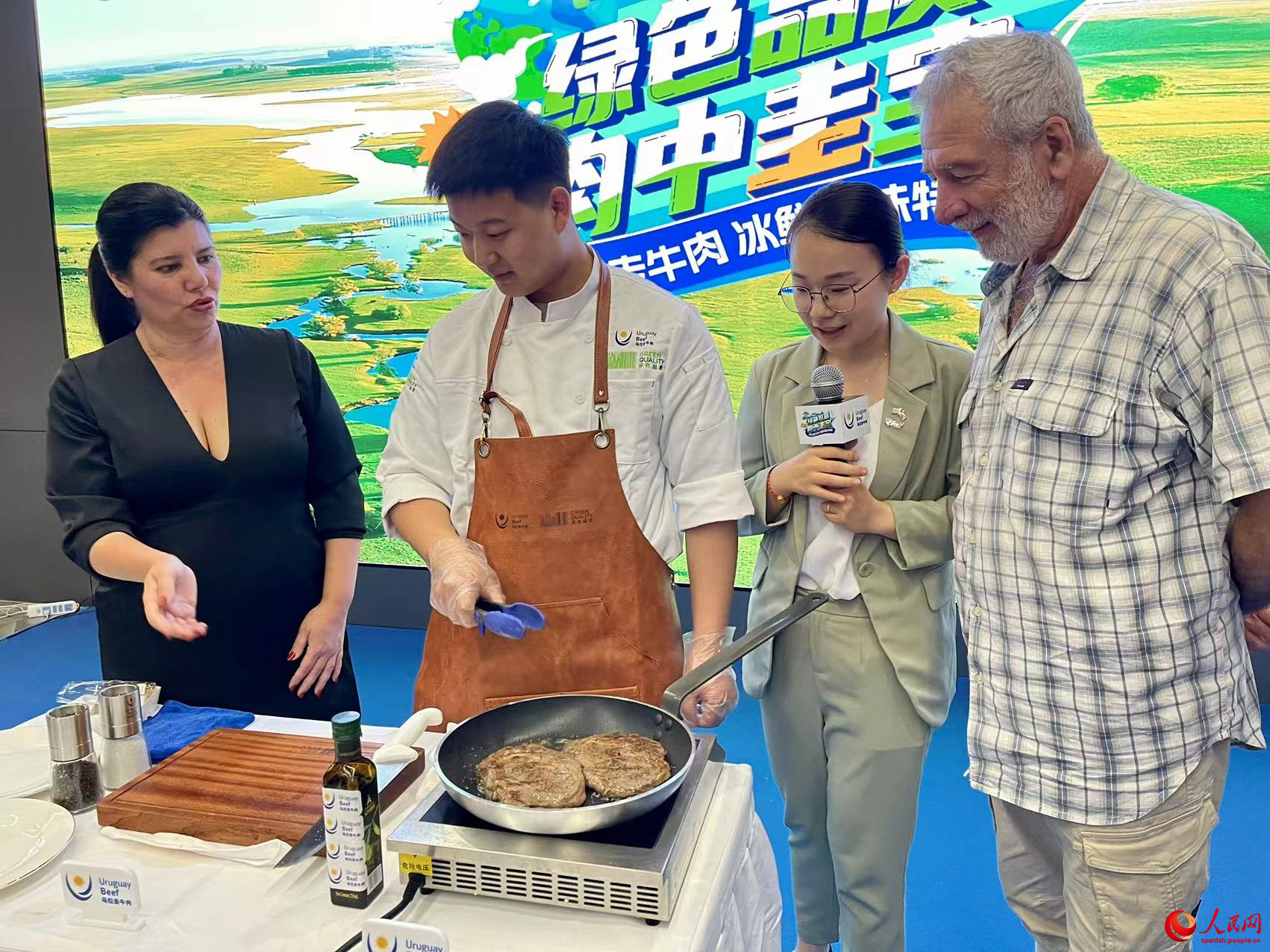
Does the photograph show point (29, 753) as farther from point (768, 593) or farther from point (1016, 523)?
point (1016, 523)

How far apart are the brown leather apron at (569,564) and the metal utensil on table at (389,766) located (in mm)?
218

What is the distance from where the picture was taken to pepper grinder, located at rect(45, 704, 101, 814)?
4.77 ft

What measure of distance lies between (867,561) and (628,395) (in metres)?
0.61

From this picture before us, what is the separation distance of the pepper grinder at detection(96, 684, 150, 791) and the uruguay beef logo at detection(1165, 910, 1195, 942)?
5.52 feet

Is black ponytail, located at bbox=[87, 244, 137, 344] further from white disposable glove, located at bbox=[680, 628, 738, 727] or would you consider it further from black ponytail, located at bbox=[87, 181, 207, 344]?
white disposable glove, located at bbox=[680, 628, 738, 727]

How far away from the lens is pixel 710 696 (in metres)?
1.70

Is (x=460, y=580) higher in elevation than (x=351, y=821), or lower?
higher

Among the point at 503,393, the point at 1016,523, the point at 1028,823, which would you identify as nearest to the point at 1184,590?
the point at 1016,523

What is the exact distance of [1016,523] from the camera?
1.58 meters

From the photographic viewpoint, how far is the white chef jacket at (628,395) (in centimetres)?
179


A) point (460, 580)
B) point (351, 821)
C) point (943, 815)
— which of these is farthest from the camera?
point (943, 815)

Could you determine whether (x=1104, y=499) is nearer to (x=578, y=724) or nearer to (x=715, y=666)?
(x=715, y=666)

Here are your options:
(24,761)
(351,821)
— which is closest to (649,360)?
(351,821)

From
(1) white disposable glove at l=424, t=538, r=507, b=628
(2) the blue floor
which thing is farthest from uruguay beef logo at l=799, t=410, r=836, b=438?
(2) the blue floor
